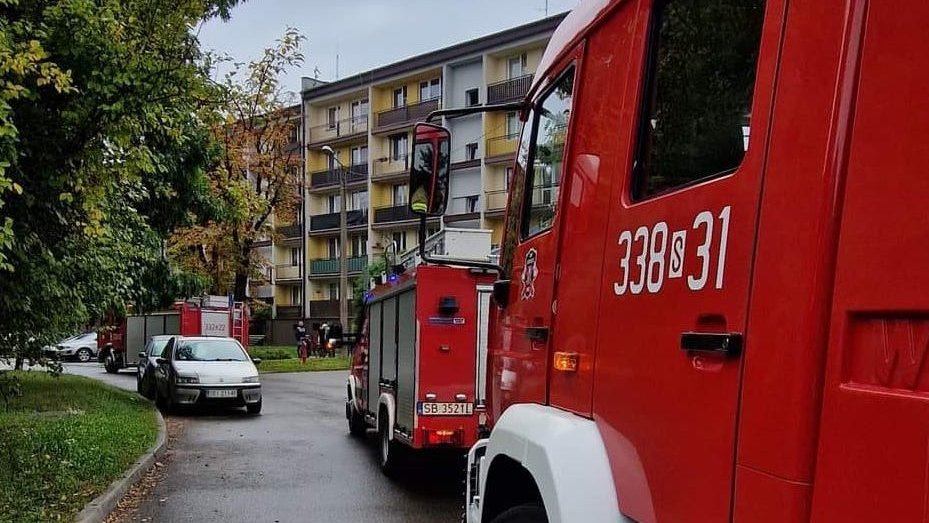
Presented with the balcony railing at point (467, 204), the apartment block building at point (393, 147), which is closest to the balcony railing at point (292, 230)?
the apartment block building at point (393, 147)

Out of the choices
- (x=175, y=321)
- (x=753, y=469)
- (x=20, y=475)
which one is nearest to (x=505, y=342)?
(x=753, y=469)

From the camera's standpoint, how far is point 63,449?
898cm

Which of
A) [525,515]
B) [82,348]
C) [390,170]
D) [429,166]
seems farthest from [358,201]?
[525,515]

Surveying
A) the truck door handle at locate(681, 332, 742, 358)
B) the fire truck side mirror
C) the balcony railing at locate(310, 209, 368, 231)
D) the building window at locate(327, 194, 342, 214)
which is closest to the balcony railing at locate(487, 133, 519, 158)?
the balcony railing at locate(310, 209, 368, 231)

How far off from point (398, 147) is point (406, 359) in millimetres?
38807

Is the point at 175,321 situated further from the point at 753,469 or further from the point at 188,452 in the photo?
the point at 753,469

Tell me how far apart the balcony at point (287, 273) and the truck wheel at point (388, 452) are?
43753mm

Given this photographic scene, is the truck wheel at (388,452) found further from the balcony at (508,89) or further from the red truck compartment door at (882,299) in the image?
the balcony at (508,89)

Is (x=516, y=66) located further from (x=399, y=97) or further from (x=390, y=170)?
(x=390, y=170)

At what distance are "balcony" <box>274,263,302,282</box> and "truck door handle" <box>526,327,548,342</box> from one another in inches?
1974

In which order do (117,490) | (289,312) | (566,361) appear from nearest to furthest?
(566,361) < (117,490) < (289,312)

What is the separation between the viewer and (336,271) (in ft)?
163

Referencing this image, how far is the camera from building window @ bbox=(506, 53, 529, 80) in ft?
129

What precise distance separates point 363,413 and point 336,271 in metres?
38.5
